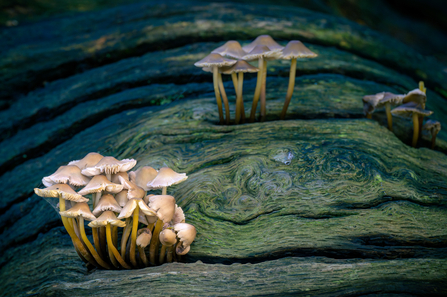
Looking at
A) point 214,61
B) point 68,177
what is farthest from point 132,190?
point 214,61

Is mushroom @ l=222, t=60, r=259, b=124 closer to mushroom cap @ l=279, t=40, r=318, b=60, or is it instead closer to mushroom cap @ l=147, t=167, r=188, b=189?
mushroom cap @ l=279, t=40, r=318, b=60

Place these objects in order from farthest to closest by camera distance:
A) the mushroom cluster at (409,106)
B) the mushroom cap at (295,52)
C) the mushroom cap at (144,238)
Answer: the mushroom cluster at (409,106), the mushroom cap at (295,52), the mushroom cap at (144,238)

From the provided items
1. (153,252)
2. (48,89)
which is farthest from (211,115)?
(48,89)

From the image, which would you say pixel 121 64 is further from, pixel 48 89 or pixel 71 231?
pixel 71 231

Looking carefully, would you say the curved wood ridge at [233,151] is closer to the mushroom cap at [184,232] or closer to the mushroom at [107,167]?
the mushroom cap at [184,232]

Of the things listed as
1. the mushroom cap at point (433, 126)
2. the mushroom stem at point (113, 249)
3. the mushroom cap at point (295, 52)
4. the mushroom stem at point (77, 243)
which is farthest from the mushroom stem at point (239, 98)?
the mushroom cap at point (433, 126)

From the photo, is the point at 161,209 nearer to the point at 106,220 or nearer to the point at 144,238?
the point at 144,238
